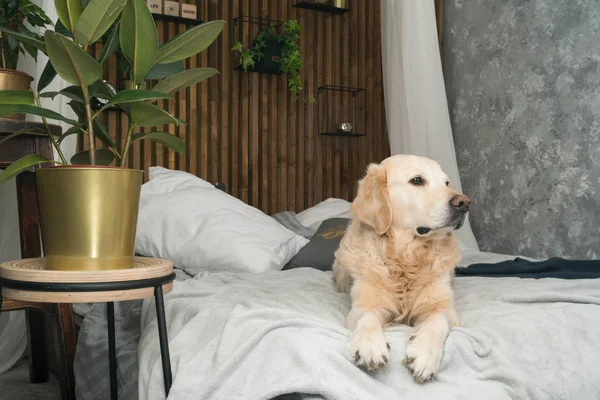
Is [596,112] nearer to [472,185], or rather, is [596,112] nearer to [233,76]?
[472,185]

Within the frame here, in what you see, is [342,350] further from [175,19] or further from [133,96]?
[175,19]

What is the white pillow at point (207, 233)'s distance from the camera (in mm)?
2602

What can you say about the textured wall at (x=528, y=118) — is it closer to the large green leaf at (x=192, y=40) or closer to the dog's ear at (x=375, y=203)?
the dog's ear at (x=375, y=203)

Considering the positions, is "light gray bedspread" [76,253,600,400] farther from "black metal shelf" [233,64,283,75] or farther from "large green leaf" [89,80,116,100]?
"black metal shelf" [233,64,283,75]

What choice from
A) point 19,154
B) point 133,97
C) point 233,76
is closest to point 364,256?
point 133,97

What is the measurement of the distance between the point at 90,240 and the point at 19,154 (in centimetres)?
106

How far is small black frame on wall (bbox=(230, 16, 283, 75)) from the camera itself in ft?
12.9

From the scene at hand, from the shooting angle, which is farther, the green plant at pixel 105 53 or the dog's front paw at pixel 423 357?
the green plant at pixel 105 53

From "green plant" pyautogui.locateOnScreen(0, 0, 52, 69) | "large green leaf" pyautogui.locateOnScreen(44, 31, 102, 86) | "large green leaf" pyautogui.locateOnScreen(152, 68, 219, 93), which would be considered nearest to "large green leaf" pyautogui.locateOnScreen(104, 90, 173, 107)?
"large green leaf" pyautogui.locateOnScreen(44, 31, 102, 86)

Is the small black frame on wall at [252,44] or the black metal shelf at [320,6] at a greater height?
the black metal shelf at [320,6]

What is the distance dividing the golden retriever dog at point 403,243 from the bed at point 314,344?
10 cm

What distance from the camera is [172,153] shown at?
146 inches

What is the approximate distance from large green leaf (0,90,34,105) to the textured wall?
290cm

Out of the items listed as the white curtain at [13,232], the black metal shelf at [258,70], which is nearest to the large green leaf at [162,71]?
the white curtain at [13,232]
